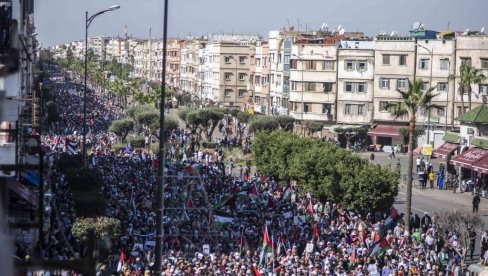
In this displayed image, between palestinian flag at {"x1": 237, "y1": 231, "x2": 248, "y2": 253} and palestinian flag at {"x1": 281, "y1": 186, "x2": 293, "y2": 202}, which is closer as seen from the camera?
palestinian flag at {"x1": 237, "y1": 231, "x2": 248, "y2": 253}

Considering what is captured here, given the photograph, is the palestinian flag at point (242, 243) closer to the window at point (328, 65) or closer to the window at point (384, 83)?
the window at point (384, 83)

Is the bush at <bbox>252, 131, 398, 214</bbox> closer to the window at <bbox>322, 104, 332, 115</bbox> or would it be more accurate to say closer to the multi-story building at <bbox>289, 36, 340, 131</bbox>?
the window at <bbox>322, 104, 332, 115</bbox>

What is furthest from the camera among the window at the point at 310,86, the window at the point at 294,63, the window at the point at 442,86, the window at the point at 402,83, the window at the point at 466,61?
the window at the point at 294,63

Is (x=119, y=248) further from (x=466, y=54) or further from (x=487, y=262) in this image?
(x=466, y=54)

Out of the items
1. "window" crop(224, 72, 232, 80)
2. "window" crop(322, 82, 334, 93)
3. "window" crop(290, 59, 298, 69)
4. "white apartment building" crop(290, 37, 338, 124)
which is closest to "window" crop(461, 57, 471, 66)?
"white apartment building" crop(290, 37, 338, 124)

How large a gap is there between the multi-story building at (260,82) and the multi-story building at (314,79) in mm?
9378

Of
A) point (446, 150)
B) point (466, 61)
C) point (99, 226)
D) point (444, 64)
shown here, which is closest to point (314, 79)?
point (444, 64)

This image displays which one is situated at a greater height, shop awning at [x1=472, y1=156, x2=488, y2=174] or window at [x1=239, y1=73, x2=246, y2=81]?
window at [x1=239, y1=73, x2=246, y2=81]

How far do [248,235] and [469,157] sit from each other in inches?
892

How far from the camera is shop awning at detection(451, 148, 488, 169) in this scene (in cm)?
4523

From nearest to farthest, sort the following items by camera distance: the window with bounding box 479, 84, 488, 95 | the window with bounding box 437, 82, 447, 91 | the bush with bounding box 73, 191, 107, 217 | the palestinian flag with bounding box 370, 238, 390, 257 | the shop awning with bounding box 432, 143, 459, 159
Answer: the palestinian flag with bounding box 370, 238, 390, 257 → the bush with bounding box 73, 191, 107, 217 → the shop awning with bounding box 432, 143, 459, 159 → the window with bounding box 479, 84, 488, 95 → the window with bounding box 437, 82, 447, 91

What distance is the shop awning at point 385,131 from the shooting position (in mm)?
67062

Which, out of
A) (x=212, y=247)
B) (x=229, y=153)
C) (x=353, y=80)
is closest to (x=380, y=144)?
(x=353, y=80)

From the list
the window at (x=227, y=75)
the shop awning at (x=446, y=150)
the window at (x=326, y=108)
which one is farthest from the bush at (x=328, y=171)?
the window at (x=227, y=75)
